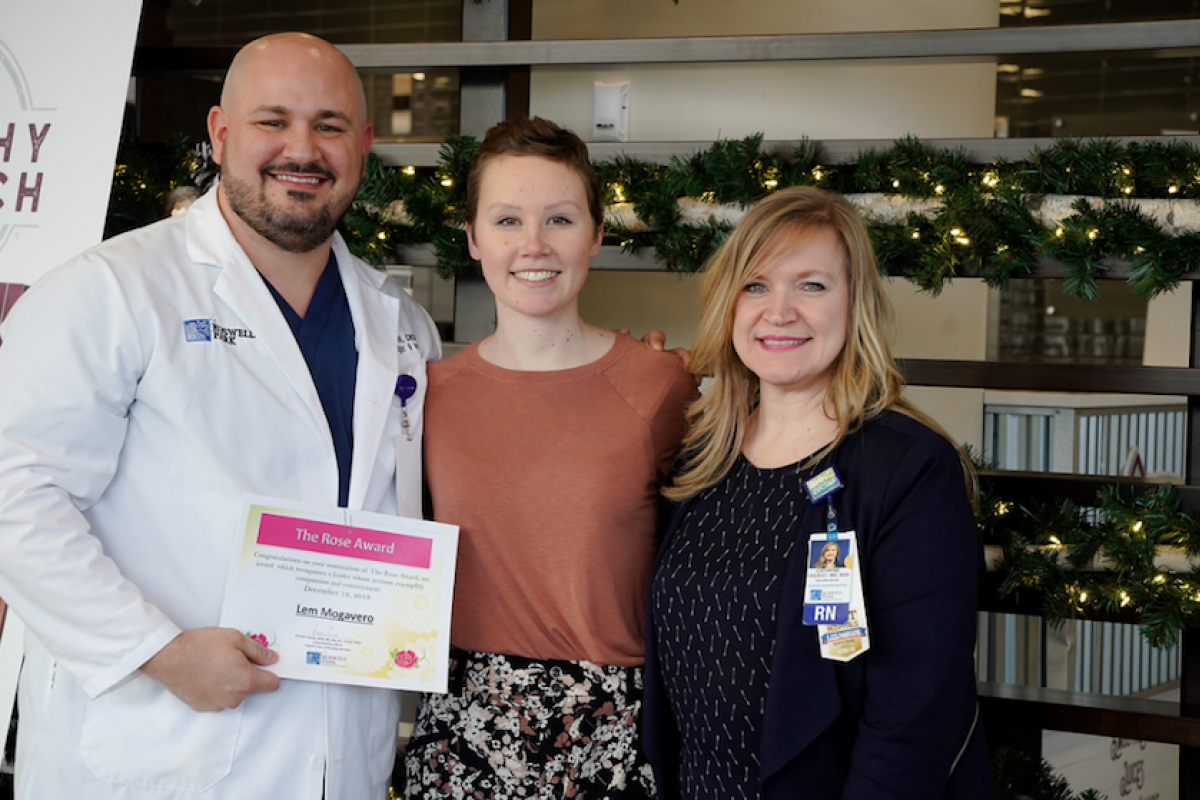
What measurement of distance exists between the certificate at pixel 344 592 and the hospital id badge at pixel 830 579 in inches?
24.1

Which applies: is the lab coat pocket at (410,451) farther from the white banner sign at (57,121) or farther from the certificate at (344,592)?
the white banner sign at (57,121)

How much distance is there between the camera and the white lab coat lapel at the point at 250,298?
1919 millimetres

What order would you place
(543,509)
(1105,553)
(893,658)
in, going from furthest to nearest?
(1105,553) < (543,509) < (893,658)

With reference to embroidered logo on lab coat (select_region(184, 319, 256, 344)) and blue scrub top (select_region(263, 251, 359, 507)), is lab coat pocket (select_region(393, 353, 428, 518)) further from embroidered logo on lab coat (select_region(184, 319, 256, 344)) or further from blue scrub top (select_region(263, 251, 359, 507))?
embroidered logo on lab coat (select_region(184, 319, 256, 344))

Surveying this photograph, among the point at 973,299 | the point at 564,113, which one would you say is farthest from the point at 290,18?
the point at 973,299

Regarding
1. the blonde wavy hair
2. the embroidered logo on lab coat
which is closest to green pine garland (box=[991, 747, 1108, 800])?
the blonde wavy hair

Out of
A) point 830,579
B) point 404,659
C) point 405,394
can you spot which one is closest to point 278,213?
point 405,394

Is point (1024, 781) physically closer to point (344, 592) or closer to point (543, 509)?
point (543, 509)

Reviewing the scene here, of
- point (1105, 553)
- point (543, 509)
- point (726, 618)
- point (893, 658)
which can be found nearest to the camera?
point (893, 658)

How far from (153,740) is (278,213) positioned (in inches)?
35.9

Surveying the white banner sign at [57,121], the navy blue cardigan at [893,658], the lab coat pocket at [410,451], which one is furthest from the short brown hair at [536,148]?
the white banner sign at [57,121]

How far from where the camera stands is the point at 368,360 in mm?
2035

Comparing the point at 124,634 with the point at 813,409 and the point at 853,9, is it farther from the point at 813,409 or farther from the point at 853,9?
the point at 853,9

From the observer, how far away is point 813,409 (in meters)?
1.85
